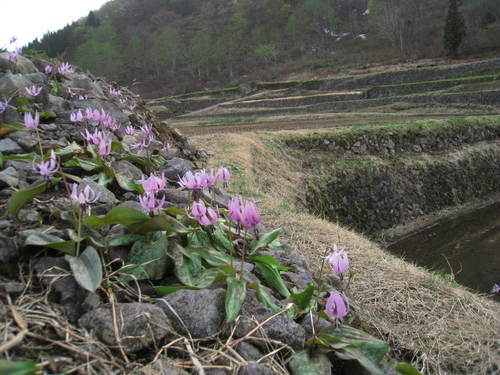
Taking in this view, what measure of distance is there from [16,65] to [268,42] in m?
69.8

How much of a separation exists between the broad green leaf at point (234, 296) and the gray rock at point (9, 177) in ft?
4.05

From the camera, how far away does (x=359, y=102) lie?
23.7 metres

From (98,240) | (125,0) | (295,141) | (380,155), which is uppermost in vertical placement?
(125,0)

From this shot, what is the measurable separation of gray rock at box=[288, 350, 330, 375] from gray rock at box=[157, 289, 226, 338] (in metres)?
0.32

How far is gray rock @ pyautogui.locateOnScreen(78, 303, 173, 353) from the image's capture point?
1265mm

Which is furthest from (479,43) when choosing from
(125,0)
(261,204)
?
(125,0)

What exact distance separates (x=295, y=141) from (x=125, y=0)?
120811 millimetres

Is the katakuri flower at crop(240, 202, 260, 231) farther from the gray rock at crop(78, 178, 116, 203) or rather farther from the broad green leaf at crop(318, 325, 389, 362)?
the gray rock at crop(78, 178, 116, 203)

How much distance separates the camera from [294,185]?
849cm

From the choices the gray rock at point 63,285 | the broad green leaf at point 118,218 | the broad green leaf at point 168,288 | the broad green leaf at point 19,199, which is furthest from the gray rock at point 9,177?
the broad green leaf at point 168,288

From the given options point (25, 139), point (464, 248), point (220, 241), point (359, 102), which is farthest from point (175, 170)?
point (359, 102)

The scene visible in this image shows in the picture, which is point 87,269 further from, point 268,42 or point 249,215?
point 268,42

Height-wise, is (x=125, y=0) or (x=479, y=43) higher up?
(x=125, y=0)

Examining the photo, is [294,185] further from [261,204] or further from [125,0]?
[125,0]
